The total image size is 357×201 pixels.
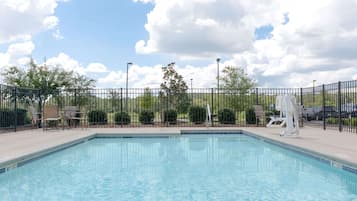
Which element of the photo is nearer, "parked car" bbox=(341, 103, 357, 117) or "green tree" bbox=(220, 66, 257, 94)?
"parked car" bbox=(341, 103, 357, 117)

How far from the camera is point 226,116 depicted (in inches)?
554

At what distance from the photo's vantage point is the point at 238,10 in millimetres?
11852

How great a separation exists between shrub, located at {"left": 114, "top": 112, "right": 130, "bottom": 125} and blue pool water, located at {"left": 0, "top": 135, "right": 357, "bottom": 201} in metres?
5.60

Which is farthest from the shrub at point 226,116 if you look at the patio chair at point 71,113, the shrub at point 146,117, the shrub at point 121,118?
the patio chair at point 71,113

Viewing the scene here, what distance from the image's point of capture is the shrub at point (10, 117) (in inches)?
412

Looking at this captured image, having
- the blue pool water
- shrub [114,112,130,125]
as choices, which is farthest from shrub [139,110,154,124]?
the blue pool water

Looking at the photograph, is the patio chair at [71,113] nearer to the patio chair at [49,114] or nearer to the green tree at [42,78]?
the patio chair at [49,114]

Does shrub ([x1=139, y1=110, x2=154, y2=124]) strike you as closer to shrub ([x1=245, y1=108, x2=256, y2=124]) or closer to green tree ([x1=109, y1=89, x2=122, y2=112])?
green tree ([x1=109, y1=89, x2=122, y2=112])

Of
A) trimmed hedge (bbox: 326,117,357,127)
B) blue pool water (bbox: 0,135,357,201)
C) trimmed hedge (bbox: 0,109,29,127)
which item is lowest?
blue pool water (bbox: 0,135,357,201)

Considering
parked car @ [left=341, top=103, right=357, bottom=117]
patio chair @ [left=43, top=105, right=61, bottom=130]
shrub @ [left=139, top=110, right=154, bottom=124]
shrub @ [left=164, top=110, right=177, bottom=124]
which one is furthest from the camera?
shrub @ [left=139, top=110, right=154, bottom=124]

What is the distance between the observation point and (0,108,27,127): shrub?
34.3ft

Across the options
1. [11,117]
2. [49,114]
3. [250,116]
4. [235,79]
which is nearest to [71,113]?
[49,114]

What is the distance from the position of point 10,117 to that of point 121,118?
4.25 m

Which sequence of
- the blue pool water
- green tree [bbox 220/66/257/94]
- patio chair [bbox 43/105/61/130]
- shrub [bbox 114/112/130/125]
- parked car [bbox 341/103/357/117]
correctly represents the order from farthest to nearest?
green tree [bbox 220/66/257/94] < shrub [bbox 114/112/130/125] < patio chair [bbox 43/105/61/130] < parked car [bbox 341/103/357/117] < the blue pool water
